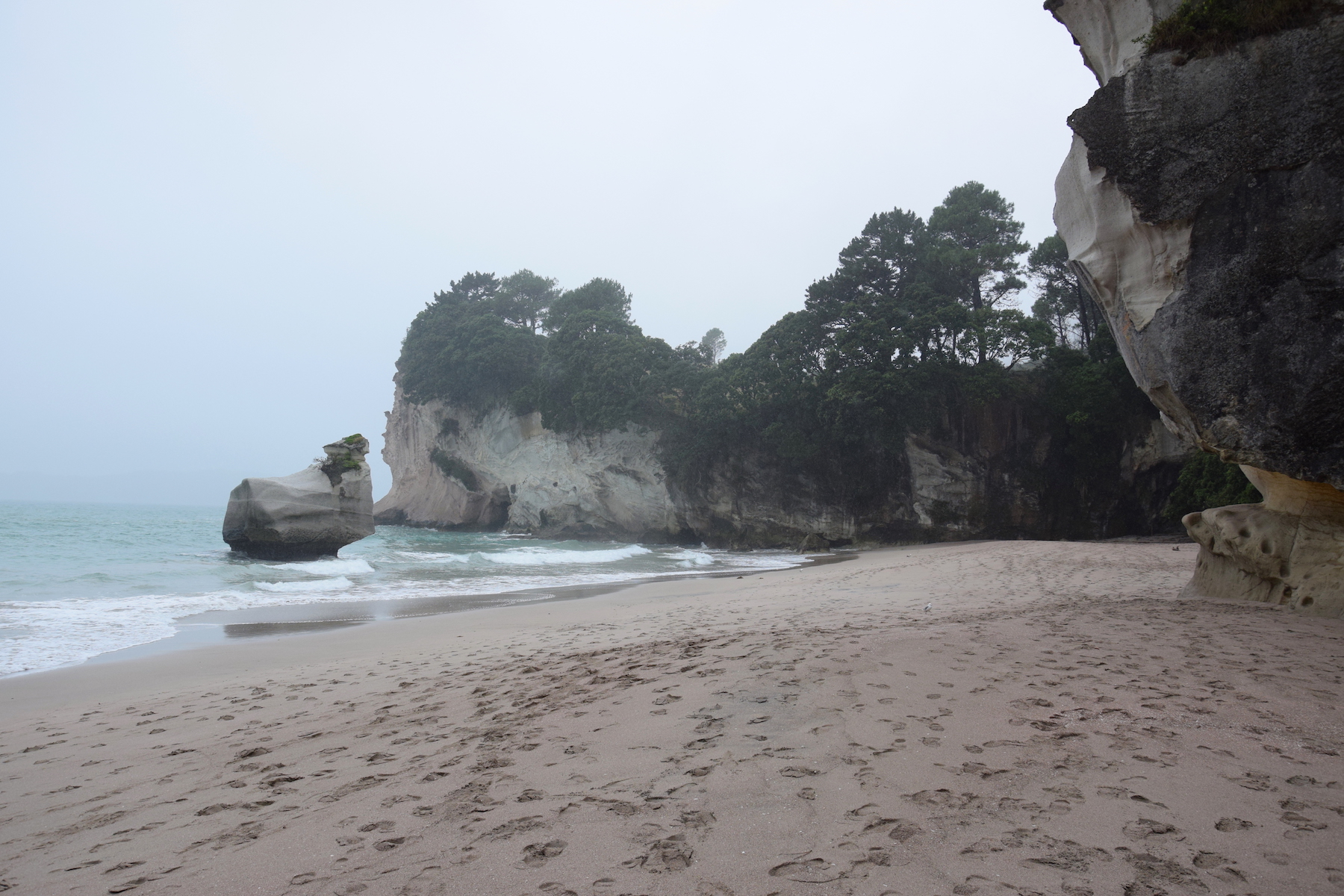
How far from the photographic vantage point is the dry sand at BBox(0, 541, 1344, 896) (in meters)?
2.37

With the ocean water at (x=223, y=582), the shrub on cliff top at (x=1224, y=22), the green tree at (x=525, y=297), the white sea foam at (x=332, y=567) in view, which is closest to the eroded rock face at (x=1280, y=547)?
the shrub on cliff top at (x=1224, y=22)

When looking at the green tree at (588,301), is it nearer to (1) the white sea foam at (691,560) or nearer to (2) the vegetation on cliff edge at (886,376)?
(2) the vegetation on cliff edge at (886,376)

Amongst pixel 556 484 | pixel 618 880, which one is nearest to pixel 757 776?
pixel 618 880

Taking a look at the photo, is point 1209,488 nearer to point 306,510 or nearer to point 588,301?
point 306,510

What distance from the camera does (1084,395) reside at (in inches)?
946

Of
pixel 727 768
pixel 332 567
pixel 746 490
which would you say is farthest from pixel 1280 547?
pixel 746 490

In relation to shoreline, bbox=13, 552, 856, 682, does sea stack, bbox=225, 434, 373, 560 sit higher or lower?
higher

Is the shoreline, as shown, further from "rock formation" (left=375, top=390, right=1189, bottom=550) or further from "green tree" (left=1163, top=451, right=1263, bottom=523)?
"rock formation" (left=375, top=390, right=1189, bottom=550)

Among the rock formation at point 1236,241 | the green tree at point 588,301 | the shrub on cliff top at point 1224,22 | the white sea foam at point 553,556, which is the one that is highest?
the green tree at point 588,301

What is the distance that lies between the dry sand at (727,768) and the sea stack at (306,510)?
14387 millimetres

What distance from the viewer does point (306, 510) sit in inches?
792

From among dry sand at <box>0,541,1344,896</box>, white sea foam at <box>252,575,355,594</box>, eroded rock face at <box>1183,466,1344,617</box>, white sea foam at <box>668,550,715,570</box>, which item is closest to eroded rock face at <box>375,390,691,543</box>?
white sea foam at <box>668,550,715,570</box>

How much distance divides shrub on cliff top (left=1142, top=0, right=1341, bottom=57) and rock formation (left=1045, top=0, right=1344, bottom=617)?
2.9 inches

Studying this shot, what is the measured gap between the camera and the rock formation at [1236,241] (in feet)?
18.5
